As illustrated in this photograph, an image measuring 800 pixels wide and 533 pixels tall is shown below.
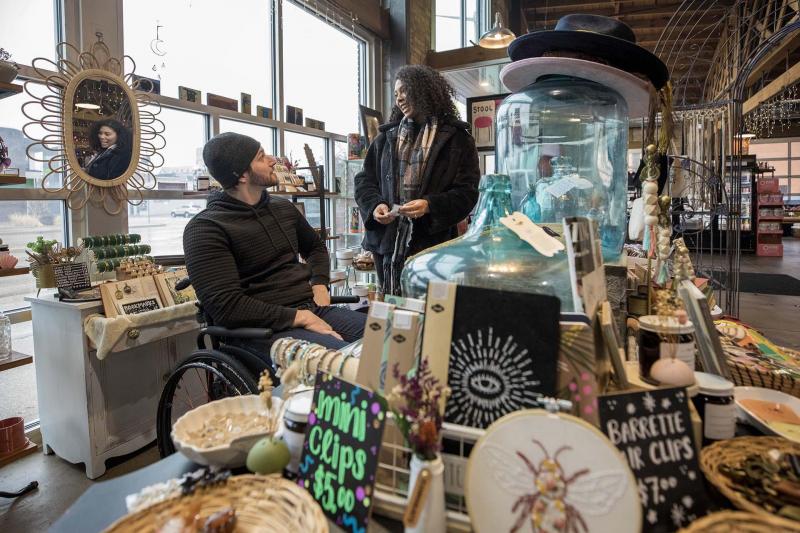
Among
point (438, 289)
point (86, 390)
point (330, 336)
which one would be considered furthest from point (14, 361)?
point (438, 289)

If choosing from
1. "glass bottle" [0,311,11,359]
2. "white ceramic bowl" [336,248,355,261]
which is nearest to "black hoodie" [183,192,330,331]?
"glass bottle" [0,311,11,359]

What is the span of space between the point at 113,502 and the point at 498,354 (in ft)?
1.92

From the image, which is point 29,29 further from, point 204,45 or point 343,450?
point 343,450

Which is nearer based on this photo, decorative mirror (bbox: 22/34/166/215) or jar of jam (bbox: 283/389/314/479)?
jar of jam (bbox: 283/389/314/479)

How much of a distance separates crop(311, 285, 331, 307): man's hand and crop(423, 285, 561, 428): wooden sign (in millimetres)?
1614

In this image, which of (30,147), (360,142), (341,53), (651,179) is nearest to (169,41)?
(30,147)

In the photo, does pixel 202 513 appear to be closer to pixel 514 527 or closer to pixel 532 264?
pixel 514 527

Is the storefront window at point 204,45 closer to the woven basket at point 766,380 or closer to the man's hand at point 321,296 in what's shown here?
the man's hand at point 321,296

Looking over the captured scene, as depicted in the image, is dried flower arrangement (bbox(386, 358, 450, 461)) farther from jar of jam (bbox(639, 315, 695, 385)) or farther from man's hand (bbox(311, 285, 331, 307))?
man's hand (bbox(311, 285, 331, 307))

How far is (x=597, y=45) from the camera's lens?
116 cm

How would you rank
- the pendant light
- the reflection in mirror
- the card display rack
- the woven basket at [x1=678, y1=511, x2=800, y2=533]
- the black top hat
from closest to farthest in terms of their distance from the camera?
the woven basket at [x1=678, y1=511, x2=800, y2=533], the black top hat, the reflection in mirror, the pendant light, the card display rack

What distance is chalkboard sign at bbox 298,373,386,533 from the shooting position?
63 cm

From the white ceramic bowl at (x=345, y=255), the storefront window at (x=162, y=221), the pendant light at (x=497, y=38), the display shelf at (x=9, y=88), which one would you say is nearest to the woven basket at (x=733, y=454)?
the display shelf at (x=9, y=88)

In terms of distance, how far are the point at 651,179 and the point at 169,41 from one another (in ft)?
9.73
